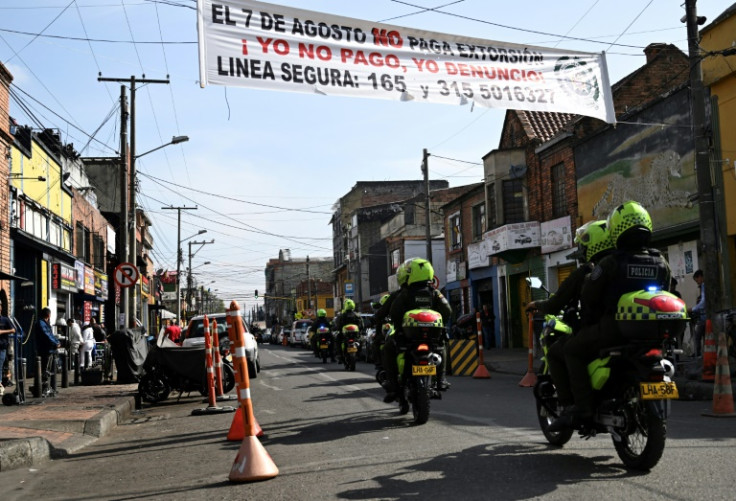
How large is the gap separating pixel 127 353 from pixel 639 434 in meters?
13.6

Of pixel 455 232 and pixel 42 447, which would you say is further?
pixel 455 232

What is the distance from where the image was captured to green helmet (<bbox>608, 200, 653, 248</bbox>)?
5.50 m

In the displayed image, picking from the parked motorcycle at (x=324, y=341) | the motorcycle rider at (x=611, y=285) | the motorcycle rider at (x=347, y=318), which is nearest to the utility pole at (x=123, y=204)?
the motorcycle rider at (x=347, y=318)

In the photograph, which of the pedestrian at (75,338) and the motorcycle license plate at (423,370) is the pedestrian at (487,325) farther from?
the motorcycle license plate at (423,370)

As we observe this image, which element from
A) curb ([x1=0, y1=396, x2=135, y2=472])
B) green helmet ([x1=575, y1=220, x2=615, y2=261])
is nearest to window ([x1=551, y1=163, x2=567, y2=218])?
curb ([x1=0, y1=396, x2=135, y2=472])

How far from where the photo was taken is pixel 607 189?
74.4 ft

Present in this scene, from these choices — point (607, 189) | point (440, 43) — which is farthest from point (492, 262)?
point (440, 43)

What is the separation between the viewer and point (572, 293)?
19.9ft

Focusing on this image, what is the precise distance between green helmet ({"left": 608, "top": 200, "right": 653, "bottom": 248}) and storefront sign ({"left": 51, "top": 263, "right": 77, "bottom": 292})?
21.2 meters

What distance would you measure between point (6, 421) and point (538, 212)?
70.4ft

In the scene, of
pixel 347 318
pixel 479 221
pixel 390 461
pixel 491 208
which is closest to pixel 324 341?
pixel 347 318

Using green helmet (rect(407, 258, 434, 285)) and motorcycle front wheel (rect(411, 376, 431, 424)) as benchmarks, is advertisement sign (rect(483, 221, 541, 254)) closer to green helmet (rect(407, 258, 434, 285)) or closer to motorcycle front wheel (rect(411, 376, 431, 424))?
green helmet (rect(407, 258, 434, 285))

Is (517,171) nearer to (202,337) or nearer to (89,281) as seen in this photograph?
(202,337)

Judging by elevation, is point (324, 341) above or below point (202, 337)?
below
